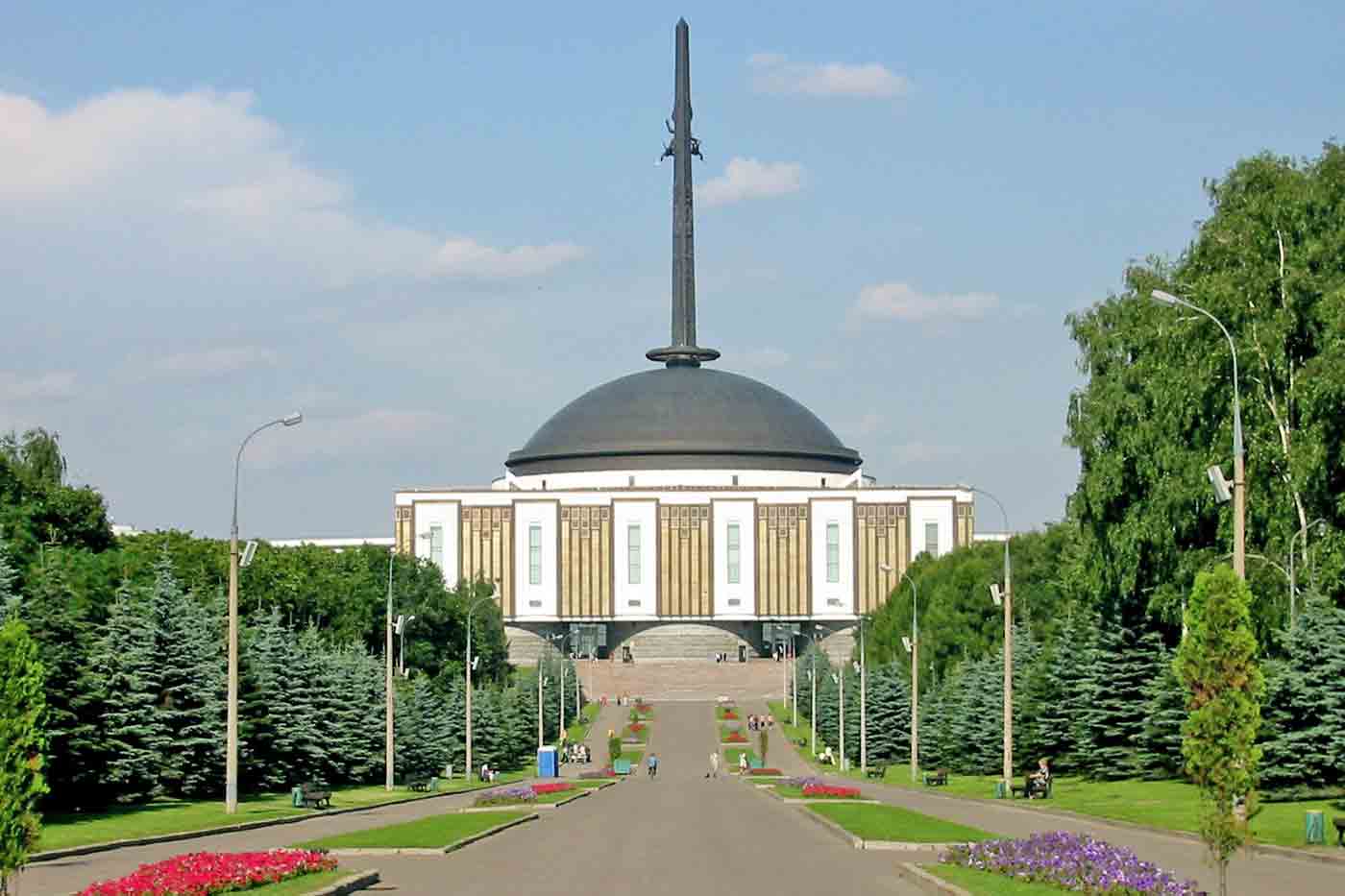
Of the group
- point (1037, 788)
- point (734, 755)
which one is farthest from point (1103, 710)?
point (734, 755)

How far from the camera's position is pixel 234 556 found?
1658 inches

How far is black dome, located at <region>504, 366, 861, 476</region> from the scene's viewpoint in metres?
188

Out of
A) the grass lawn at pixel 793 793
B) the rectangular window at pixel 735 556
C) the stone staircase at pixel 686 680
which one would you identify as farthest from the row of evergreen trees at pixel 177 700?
the rectangular window at pixel 735 556

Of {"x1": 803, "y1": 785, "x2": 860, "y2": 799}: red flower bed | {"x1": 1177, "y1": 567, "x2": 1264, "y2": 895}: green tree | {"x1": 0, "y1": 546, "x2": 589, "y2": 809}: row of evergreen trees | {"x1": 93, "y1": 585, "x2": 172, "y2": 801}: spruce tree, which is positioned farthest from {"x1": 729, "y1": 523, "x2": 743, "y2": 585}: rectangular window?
{"x1": 1177, "y1": 567, "x2": 1264, "y2": 895}: green tree

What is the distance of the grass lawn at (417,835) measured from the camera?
30844mm

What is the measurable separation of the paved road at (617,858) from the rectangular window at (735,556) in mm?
128569

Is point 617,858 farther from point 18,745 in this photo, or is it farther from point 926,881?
point 18,745

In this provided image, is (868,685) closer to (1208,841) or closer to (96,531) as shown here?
(96,531)

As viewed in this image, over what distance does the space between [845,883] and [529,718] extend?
77.9 m

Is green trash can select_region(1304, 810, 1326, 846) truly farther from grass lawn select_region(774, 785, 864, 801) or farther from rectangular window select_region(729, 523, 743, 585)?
rectangular window select_region(729, 523, 743, 585)

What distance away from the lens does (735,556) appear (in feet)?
587

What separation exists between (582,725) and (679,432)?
67028 millimetres

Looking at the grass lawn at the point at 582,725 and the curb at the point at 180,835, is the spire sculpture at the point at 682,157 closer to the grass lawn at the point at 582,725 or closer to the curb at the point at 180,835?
the grass lawn at the point at 582,725

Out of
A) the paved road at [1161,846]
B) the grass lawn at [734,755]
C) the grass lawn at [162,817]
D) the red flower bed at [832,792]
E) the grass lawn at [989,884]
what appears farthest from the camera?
the grass lawn at [734,755]
